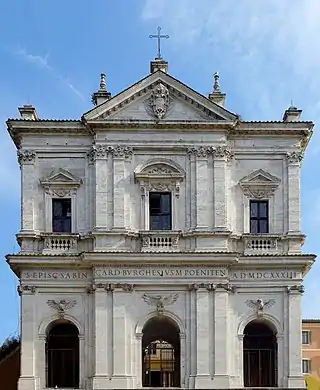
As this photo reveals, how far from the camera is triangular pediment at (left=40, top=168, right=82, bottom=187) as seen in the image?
3938 centimetres

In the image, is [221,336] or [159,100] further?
[159,100]

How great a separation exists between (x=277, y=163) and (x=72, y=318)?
1037 cm

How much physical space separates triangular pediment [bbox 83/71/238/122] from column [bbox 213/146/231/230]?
4.67ft

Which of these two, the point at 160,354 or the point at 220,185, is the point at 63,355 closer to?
the point at 160,354

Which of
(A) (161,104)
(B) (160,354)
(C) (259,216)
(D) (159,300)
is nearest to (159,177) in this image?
(A) (161,104)

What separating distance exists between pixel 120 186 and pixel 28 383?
8.44 m

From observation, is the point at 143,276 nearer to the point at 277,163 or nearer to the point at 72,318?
the point at 72,318

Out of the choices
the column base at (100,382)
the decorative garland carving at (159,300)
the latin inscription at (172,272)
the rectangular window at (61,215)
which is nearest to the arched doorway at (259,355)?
the latin inscription at (172,272)

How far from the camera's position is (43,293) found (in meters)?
38.8

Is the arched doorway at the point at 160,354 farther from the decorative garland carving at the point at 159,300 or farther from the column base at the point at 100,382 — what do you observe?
the column base at the point at 100,382

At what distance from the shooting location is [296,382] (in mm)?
37969

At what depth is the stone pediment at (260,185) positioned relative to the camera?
3975 cm

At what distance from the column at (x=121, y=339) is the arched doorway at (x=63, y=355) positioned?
202 cm

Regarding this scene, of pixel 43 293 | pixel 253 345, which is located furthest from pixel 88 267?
pixel 253 345
